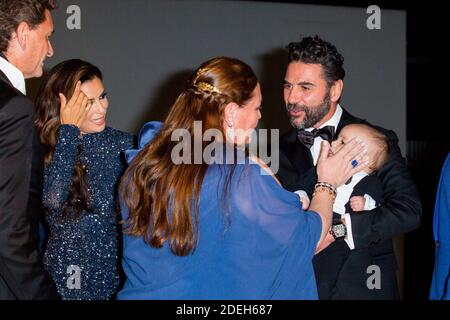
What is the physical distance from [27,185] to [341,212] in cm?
99

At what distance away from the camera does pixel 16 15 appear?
172 cm

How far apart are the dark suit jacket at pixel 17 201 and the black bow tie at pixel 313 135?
3.35 ft

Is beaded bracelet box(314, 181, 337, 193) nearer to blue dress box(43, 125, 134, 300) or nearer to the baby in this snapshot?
the baby

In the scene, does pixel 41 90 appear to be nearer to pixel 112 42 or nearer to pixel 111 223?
pixel 111 223

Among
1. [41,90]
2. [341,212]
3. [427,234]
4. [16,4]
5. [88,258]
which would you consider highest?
[16,4]

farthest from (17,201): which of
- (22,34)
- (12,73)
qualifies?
(22,34)

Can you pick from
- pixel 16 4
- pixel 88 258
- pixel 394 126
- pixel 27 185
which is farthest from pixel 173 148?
pixel 394 126

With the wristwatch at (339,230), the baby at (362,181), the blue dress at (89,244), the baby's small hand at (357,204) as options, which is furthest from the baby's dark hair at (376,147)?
the blue dress at (89,244)

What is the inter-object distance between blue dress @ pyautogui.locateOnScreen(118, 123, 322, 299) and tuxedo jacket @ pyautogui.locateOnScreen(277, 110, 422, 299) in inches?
15.7

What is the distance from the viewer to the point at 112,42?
16.9 ft

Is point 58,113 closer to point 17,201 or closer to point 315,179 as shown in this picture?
point 17,201

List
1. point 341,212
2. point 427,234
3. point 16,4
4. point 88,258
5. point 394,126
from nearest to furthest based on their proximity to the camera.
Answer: point 16,4, point 341,212, point 88,258, point 394,126, point 427,234

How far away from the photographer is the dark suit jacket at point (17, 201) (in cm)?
151

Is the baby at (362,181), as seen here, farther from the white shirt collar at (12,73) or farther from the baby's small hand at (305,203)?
the white shirt collar at (12,73)
